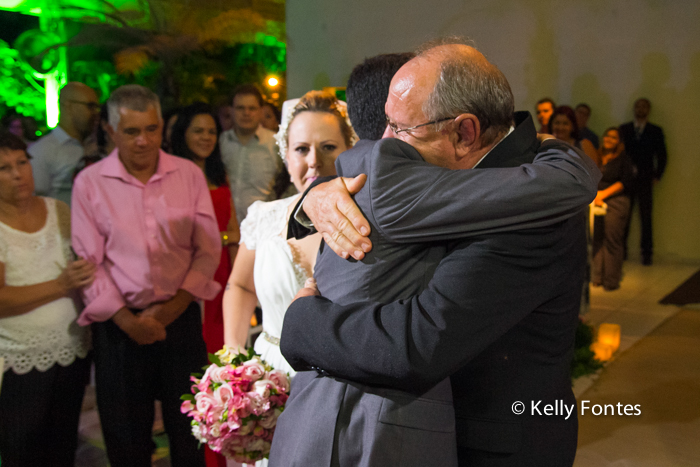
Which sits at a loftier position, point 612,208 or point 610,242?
point 612,208

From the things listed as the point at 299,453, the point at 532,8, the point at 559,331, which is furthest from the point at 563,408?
the point at 532,8

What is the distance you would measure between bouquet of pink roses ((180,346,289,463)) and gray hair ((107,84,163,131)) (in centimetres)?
128

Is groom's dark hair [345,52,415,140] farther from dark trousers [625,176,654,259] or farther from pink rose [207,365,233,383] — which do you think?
dark trousers [625,176,654,259]

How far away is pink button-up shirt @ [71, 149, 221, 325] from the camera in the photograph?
7.48 feet

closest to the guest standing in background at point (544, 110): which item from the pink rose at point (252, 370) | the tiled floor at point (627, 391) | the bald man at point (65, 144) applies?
the tiled floor at point (627, 391)

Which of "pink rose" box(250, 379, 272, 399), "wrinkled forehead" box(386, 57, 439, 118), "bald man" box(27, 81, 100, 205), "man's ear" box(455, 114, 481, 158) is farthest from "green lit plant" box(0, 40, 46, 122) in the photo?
"man's ear" box(455, 114, 481, 158)

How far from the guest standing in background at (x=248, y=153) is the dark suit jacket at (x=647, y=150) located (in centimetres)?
248

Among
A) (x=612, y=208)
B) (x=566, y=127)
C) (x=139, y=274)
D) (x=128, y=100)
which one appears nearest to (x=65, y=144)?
(x=128, y=100)

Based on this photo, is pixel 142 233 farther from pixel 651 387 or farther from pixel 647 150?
pixel 647 150

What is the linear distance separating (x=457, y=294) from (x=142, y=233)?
1.85 m

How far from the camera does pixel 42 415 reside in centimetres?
220

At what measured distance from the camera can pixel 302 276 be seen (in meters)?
1.96

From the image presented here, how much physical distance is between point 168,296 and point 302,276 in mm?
850

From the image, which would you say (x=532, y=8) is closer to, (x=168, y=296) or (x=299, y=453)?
(x=168, y=296)
